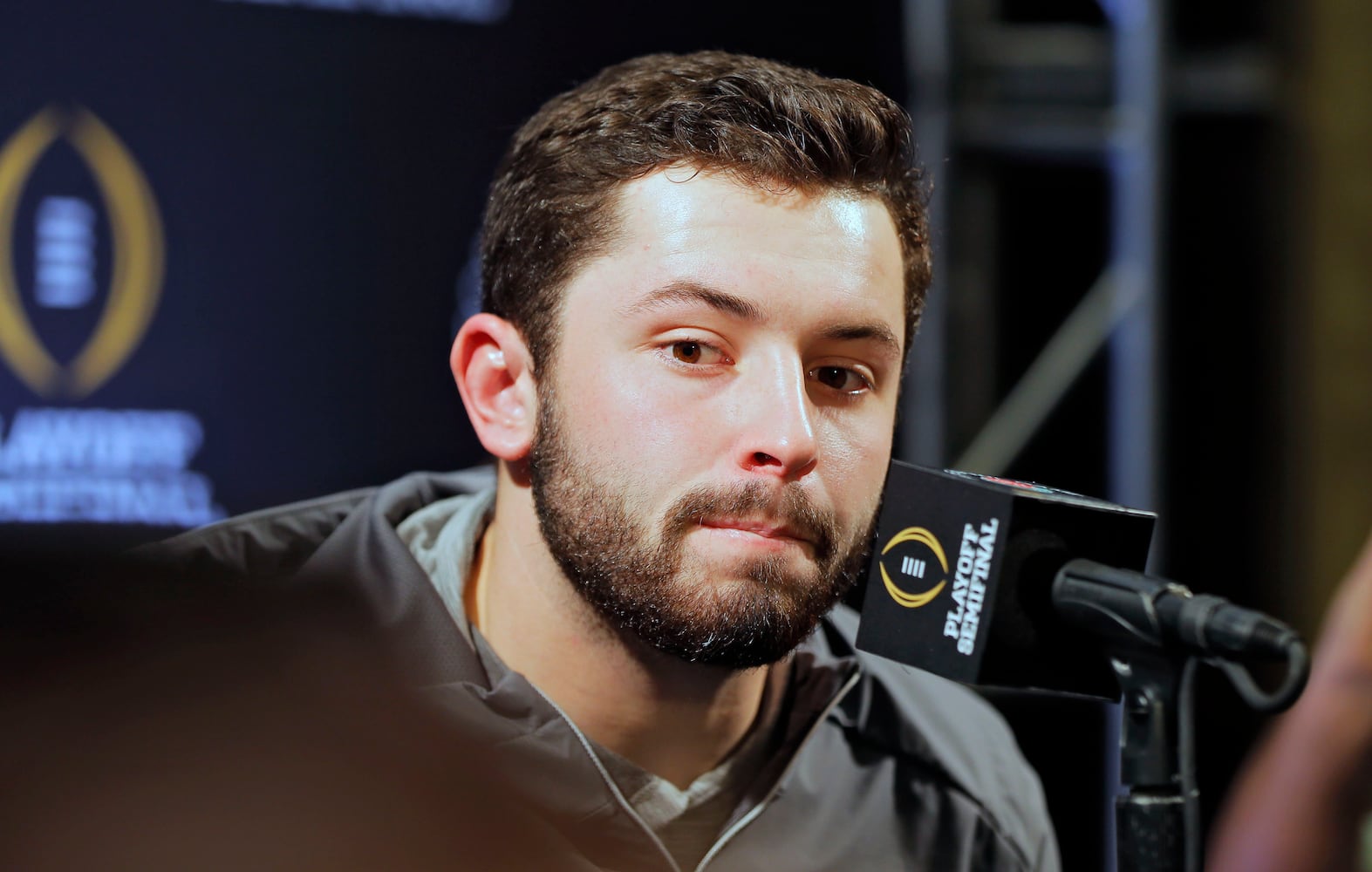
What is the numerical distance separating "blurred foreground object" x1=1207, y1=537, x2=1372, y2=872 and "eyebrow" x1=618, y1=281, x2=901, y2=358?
90cm

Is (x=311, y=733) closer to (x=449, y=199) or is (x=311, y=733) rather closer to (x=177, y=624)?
(x=177, y=624)

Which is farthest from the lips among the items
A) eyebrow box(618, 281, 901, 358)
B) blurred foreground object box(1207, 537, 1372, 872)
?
blurred foreground object box(1207, 537, 1372, 872)

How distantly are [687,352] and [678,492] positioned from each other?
7.0 inches

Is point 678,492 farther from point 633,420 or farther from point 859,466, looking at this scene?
point 859,466

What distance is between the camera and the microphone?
129cm

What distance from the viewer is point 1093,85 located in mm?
3957

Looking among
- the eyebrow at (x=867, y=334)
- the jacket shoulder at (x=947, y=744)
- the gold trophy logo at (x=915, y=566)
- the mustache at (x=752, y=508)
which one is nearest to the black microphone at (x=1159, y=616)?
the gold trophy logo at (x=915, y=566)

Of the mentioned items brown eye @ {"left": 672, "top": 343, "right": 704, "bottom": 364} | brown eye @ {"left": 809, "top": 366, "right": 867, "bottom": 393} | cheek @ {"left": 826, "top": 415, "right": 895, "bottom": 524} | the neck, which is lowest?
the neck

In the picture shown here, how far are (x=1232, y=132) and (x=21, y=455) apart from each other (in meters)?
3.97

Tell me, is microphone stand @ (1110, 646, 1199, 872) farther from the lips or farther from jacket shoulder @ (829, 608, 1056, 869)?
jacket shoulder @ (829, 608, 1056, 869)

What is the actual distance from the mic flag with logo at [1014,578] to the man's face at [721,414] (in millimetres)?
203

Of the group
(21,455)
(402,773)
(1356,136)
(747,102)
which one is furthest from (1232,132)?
(402,773)

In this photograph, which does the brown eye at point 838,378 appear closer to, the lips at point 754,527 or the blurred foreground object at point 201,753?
the lips at point 754,527

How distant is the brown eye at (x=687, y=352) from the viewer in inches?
68.7
